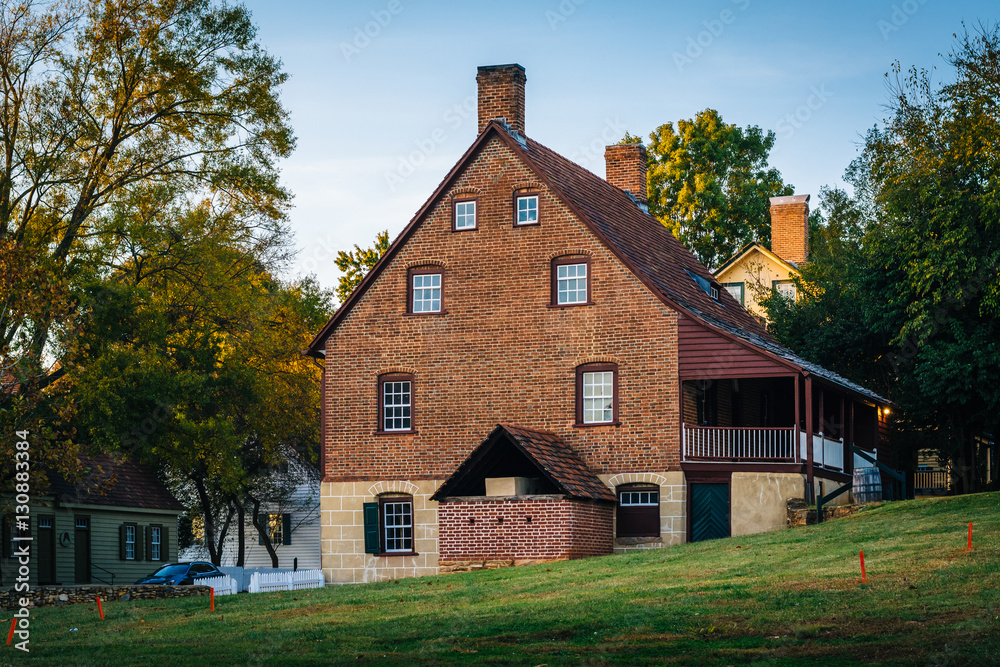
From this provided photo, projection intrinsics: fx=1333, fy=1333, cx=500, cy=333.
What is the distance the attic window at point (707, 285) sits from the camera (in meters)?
38.4

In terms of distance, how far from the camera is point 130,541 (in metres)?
43.6

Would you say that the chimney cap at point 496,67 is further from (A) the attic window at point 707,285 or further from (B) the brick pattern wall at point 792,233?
(B) the brick pattern wall at point 792,233

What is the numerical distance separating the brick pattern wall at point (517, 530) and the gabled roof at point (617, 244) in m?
5.92

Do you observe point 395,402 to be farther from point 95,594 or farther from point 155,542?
point 155,542

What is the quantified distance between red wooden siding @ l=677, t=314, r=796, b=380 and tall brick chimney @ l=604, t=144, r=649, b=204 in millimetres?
10677

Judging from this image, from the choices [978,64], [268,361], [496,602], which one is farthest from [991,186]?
[268,361]

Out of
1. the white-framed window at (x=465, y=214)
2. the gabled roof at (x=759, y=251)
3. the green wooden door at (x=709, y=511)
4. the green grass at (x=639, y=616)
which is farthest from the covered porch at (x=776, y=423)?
the gabled roof at (x=759, y=251)

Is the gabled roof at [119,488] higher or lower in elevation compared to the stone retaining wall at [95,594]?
higher

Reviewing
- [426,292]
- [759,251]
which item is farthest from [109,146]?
[759,251]

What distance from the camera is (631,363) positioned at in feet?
107

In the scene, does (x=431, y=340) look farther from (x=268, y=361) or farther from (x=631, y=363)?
(x=268, y=361)

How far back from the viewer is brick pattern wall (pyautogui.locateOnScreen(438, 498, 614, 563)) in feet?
96.6

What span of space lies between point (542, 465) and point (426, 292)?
7.09 metres

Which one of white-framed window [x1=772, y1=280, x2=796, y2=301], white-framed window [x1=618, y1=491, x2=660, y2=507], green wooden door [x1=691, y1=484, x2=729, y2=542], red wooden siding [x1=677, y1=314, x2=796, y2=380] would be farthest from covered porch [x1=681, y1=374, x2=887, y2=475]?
white-framed window [x1=772, y1=280, x2=796, y2=301]
